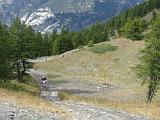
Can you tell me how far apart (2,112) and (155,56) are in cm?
3499

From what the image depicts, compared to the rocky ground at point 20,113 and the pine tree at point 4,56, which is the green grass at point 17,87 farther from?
the rocky ground at point 20,113

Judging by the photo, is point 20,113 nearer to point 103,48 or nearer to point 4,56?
point 4,56

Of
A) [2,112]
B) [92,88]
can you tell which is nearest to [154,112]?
[2,112]

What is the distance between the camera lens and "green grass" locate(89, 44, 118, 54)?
13138 cm

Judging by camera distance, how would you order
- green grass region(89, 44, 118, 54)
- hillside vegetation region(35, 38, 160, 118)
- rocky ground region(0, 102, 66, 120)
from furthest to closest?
green grass region(89, 44, 118, 54) → hillside vegetation region(35, 38, 160, 118) → rocky ground region(0, 102, 66, 120)

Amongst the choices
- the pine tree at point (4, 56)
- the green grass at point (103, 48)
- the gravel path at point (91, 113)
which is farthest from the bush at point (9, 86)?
the green grass at point (103, 48)

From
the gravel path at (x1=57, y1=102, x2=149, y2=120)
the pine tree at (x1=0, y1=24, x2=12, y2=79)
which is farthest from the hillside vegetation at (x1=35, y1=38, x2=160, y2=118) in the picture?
the gravel path at (x1=57, y1=102, x2=149, y2=120)

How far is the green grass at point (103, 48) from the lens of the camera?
13138cm

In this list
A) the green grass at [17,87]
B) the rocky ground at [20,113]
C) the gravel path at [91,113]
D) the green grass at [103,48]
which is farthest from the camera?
the green grass at [103,48]

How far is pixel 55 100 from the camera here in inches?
1766

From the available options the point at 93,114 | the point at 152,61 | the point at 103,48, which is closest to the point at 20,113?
the point at 93,114

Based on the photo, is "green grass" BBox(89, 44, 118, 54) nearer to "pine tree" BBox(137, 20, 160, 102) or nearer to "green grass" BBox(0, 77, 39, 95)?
"green grass" BBox(0, 77, 39, 95)

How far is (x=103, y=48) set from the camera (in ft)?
440

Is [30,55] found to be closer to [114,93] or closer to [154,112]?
[114,93]
